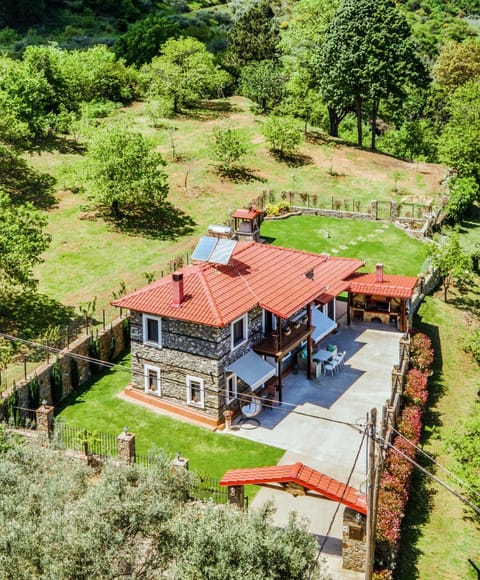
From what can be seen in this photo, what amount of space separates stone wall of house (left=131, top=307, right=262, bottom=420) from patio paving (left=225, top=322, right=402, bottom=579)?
6.40ft

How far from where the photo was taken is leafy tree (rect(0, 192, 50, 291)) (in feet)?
125

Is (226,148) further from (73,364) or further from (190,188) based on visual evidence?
(73,364)

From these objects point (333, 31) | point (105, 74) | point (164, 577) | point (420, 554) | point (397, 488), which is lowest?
point (420, 554)

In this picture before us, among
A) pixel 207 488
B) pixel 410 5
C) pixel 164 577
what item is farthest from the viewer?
pixel 410 5

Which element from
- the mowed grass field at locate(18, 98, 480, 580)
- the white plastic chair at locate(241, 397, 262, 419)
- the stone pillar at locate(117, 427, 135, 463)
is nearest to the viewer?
the stone pillar at locate(117, 427, 135, 463)

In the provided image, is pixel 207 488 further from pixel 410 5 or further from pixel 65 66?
pixel 410 5

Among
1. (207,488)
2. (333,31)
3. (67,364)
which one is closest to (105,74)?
(333,31)

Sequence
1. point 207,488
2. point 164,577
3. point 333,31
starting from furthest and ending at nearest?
point 333,31, point 207,488, point 164,577

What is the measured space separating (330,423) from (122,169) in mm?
27984

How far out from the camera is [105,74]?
2965 inches

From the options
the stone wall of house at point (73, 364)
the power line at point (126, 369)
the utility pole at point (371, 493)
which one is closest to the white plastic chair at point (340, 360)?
the power line at point (126, 369)

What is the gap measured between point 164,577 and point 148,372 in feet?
58.5

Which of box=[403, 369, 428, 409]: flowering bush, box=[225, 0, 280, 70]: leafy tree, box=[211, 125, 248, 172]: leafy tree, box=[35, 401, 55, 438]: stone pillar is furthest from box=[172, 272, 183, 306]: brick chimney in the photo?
box=[225, 0, 280, 70]: leafy tree

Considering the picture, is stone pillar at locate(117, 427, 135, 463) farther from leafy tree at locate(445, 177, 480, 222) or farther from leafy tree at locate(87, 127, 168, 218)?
leafy tree at locate(445, 177, 480, 222)
